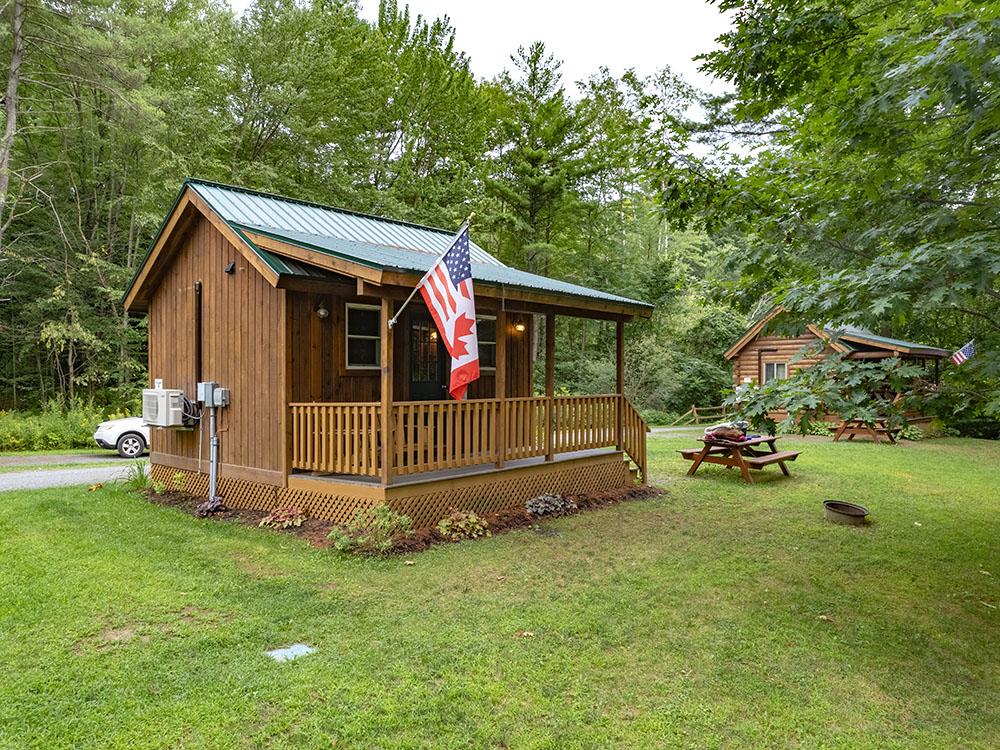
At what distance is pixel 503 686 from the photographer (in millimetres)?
3332

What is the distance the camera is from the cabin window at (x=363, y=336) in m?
8.21

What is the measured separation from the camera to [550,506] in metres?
7.83

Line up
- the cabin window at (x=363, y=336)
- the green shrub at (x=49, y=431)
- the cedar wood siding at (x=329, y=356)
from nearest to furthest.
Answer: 1. the cedar wood siding at (x=329, y=356)
2. the cabin window at (x=363, y=336)
3. the green shrub at (x=49, y=431)

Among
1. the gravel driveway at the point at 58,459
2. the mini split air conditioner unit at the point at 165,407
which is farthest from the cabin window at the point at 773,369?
the gravel driveway at the point at 58,459

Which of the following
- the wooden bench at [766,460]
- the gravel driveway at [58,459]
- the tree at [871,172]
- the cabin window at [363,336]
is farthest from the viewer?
the gravel driveway at [58,459]

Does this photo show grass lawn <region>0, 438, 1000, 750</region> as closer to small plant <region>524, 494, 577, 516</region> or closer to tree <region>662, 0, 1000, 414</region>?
small plant <region>524, 494, 577, 516</region>

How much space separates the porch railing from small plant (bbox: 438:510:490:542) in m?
0.61

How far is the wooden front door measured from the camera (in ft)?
29.2

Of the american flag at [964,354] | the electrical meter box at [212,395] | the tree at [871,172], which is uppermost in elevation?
the tree at [871,172]

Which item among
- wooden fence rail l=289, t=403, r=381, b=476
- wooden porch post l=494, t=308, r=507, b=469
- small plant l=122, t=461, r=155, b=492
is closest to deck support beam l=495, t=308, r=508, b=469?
wooden porch post l=494, t=308, r=507, b=469

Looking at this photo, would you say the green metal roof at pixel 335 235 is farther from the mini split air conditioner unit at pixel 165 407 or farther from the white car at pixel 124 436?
the white car at pixel 124 436

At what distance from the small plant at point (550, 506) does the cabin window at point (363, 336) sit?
300cm

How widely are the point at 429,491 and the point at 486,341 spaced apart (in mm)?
3826

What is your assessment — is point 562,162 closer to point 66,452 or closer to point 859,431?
point 859,431
